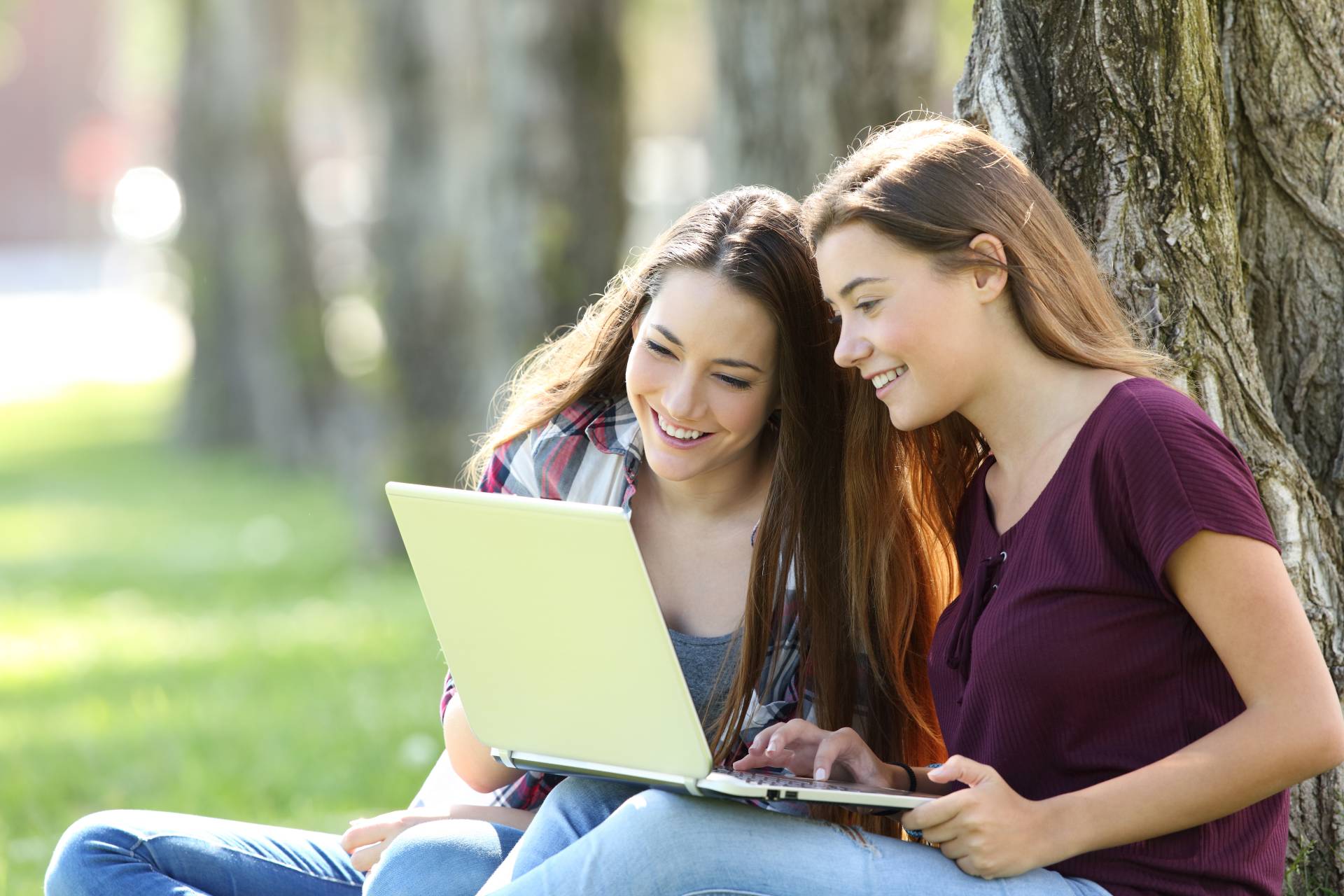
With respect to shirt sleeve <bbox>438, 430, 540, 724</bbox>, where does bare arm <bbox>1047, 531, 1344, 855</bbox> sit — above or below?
below

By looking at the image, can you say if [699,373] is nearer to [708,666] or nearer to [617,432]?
[617,432]

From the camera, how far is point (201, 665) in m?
6.82

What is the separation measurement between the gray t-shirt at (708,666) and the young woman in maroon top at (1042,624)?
28 centimetres

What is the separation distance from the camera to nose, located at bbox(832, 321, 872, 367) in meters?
2.44

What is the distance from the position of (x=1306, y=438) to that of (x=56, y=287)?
31831 mm

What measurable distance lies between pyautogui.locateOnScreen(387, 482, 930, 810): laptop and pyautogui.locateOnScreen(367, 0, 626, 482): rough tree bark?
579cm

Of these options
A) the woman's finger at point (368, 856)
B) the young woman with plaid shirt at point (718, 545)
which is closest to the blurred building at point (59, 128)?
the young woman with plaid shirt at point (718, 545)

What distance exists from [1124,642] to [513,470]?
1244mm

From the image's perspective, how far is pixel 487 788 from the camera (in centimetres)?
287

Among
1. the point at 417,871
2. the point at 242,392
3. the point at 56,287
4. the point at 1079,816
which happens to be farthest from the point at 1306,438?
the point at 56,287

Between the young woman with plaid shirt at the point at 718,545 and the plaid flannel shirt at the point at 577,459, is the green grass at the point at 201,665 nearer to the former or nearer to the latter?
the young woman with plaid shirt at the point at 718,545

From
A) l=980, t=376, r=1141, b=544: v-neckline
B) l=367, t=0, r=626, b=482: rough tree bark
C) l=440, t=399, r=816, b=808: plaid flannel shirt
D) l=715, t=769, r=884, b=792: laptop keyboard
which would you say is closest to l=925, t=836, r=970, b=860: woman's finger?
l=715, t=769, r=884, b=792: laptop keyboard

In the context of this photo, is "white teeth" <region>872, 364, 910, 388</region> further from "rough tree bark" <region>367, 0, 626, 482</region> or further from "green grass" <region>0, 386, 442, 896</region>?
"rough tree bark" <region>367, 0, 626, 482</region>

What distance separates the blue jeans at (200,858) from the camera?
2686 millimetres
